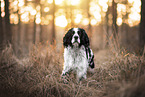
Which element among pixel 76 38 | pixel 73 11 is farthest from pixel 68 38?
pixel 73 11

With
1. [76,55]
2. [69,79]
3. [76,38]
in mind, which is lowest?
[69,79]

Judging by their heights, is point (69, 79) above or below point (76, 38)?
below

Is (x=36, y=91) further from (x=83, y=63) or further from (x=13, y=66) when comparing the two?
(x=13, y=66)

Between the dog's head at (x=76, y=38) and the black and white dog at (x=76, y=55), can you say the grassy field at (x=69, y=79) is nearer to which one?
the black and white dog at (x=76, y=55)

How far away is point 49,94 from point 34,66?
1.59 metres

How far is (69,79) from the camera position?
286 centimetres

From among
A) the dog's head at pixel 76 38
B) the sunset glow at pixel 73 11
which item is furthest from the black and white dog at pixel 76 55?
the sunset glow at pixel 73 11

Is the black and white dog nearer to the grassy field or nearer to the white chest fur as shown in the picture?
the white chest fur

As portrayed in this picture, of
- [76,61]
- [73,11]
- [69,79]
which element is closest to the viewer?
[69,79]

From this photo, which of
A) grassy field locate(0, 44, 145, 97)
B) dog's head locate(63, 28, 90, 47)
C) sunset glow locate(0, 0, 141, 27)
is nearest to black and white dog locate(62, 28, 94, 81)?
dog's head locate(63, 28, 90, 47)

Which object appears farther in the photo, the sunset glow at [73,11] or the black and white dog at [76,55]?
the sunset glow at [73,11]

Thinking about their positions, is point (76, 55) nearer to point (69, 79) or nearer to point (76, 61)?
point (76, 61)

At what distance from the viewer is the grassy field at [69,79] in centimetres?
167

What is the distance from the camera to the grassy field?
167cm
